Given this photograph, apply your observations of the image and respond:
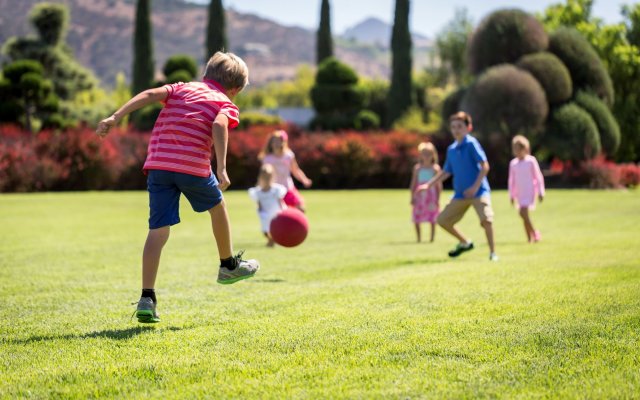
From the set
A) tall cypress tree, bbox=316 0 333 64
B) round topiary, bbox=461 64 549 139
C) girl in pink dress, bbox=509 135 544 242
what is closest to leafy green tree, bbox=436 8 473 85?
tall cypress tree, bbox=316 0 333 64

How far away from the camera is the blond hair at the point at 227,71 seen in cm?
580

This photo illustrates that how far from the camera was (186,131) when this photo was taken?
555cm

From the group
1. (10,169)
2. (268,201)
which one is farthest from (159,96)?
(10,169)

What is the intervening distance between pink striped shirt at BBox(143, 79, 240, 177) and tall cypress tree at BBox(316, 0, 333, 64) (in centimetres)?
4939

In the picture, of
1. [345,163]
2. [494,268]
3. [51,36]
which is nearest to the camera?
[494,268]

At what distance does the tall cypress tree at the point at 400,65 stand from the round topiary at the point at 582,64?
13.5 meters

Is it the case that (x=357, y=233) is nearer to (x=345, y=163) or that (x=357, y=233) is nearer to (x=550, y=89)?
(x=345, y=163)

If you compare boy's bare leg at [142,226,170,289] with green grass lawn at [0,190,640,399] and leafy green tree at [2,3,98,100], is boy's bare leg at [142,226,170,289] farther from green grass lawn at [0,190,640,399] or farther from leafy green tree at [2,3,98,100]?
leafy green tree at [2,3,98,100]

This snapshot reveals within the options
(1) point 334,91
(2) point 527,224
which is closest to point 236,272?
(2) point 527,224

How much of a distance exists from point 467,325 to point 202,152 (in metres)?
2.10

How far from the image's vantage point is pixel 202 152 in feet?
18.4

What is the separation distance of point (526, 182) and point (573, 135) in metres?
19.8

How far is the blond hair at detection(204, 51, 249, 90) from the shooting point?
19.0 ft

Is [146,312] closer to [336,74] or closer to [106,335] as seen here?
[106,335]
